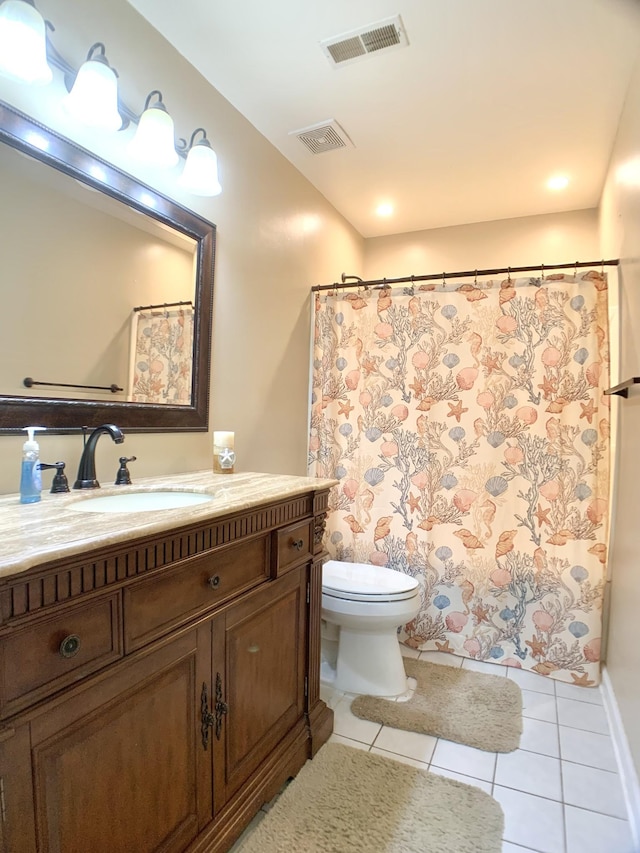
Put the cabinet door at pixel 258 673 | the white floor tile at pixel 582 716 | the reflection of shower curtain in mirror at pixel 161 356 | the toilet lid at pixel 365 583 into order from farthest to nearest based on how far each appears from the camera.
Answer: the toilet lid at pixel 365 583 < the white floor tile at pixel 582 716 < the reflection of shower curtain in mirror at pixel 161 356 < the cabinet door at pixel 258 673

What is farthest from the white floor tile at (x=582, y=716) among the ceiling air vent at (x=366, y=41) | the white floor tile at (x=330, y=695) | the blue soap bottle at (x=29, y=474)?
the ceiling air vent at (x=366, y=41)

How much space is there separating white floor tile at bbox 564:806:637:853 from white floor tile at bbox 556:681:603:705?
677 millimetres

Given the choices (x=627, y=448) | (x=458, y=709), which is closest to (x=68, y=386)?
(x=458, y=709)

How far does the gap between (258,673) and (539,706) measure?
1.33 metres

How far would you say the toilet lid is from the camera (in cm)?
190

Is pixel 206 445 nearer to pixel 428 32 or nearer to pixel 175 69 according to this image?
pixel 175 69

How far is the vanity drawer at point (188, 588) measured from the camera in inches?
35.4

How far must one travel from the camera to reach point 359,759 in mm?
1570

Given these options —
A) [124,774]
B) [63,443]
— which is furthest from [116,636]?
[63,443]

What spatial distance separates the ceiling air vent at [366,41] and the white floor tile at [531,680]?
8.56ft

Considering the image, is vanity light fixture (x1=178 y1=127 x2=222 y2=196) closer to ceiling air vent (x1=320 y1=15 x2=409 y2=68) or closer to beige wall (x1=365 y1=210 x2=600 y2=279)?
ceiling air vent (x1=320 y1=15 x2=409 y2=68)

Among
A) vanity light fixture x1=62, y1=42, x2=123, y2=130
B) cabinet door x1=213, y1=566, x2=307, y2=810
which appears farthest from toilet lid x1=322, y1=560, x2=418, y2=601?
vanity light fixture x1=62, y1=42, x2=123, y2=130

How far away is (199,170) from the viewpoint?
5.22ft

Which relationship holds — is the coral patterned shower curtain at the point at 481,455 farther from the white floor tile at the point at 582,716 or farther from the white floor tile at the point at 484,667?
the white floor tile at the point at 582,716
